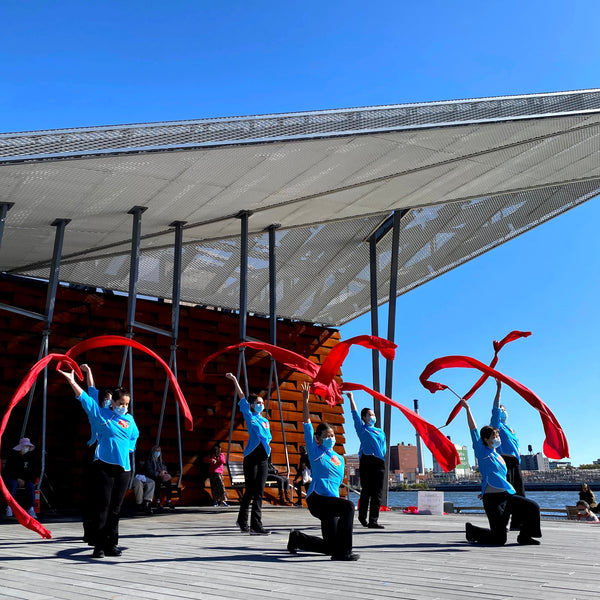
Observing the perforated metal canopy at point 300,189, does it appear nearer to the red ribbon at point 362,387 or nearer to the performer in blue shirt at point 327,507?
the red ribbon at point 362,387

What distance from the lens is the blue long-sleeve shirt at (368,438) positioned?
819cm

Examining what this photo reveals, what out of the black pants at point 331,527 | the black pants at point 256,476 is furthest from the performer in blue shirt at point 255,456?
the black pants at point 331,527

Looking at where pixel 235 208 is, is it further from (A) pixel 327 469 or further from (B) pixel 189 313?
(A) pixel 327 469

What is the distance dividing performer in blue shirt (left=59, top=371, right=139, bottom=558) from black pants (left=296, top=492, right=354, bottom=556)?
1.62m

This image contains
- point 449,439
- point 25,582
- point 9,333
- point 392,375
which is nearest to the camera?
point 25,582

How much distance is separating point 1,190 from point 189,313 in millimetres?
6572

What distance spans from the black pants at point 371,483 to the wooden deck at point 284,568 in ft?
1.56

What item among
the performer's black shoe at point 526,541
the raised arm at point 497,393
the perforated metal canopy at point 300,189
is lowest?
the performer's black shoe at point 526,541

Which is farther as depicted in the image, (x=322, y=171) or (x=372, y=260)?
(x=372, y=260)

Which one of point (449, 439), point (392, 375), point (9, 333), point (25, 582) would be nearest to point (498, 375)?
point (449, 439)

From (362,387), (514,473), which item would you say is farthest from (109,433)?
(514,473)

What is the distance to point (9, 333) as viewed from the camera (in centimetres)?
1260

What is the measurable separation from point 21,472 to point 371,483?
5.35 m

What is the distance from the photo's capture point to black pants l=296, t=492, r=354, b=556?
530 cm
